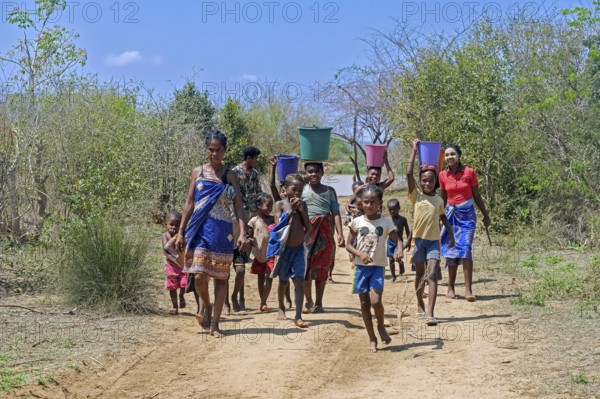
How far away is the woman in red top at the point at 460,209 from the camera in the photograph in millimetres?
9758

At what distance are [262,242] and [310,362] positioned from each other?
2.55 m

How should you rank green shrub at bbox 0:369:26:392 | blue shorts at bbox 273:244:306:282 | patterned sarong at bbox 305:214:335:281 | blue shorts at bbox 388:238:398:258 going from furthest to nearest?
blue shorts at bbox 388:238:398:258 < patterned sarong at bbox 305:214:335:281 < blue shorts at bbox 273:244:306:282 < green shrub at bbox 0:369:26:392

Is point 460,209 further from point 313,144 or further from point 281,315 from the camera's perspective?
point 281,315

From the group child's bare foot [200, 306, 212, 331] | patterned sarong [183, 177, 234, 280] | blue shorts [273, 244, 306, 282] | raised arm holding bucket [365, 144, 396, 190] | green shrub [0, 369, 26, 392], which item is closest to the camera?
green shrub [0, 369, 26, 392]

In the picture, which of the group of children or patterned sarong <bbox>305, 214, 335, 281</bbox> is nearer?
the group of children

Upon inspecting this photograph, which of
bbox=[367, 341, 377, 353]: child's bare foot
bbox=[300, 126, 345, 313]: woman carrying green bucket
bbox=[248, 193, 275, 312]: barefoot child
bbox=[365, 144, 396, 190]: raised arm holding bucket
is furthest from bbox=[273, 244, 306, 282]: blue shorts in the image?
bbox=[365, 144, 396, 190]: raised arm holding bucket

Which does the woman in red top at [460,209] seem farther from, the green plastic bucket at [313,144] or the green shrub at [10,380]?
the green shrub at [10,380]

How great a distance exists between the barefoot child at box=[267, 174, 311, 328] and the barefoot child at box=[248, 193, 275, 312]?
59 cm

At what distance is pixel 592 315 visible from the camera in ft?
26.7

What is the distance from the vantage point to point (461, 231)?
984cm

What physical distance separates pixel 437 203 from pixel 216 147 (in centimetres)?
241

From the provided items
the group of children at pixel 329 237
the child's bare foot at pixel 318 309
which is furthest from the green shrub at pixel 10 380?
the child's bare foot at pixel 318 309

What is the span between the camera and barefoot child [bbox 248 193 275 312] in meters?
9.20

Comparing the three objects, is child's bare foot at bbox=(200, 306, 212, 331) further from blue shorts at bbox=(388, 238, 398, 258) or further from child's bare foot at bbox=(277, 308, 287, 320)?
blue shorts at bbox=(388, 238, 398, 258)
